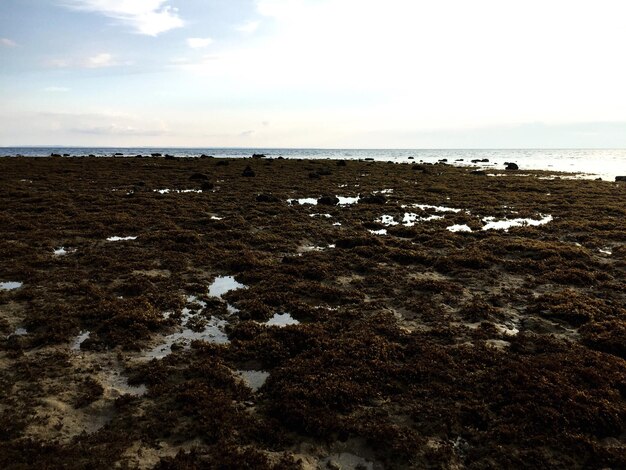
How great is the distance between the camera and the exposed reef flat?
7.64 meters

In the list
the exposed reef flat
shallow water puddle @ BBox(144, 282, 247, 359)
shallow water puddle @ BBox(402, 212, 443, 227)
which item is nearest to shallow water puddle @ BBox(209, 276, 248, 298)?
the exposed reef flat

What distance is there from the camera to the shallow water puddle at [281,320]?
42.1 ft

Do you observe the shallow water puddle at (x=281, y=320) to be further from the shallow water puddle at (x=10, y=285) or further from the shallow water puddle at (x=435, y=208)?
the shallow water puddle at (x=435, y=208)

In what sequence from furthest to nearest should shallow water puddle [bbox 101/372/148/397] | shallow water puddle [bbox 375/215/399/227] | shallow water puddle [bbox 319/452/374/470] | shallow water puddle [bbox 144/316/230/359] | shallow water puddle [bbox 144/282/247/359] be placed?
1. shallow water puddle [bbox 375/215/399/227]
2. shallow water puddle [bbox 144/282/247/359]
3. shallow water puddle [bbox 144/316/230/359]
4. shallow water puddle [bbox 101/372/148/397]
5. shallow water puddle [bbox 319/452/374/470]

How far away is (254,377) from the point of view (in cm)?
994

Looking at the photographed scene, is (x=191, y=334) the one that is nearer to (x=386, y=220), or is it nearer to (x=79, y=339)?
(x=79, y=339)

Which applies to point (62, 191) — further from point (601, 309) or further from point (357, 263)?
point (601, 309)

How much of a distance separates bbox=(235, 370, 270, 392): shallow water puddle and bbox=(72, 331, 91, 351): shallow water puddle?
4369 mm

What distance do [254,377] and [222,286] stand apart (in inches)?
263

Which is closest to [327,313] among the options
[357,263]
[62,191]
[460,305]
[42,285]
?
[460,305]

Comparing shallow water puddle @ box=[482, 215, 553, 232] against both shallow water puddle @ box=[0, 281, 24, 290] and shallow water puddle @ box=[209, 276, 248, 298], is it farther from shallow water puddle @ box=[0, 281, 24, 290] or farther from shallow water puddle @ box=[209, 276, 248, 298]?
shallow water puddle @ box=[0, 281, 24, 290]

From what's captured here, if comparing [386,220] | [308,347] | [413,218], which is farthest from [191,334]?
[413,218]

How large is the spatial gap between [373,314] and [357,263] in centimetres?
549

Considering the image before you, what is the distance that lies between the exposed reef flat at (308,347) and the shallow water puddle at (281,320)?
0.12 meters
